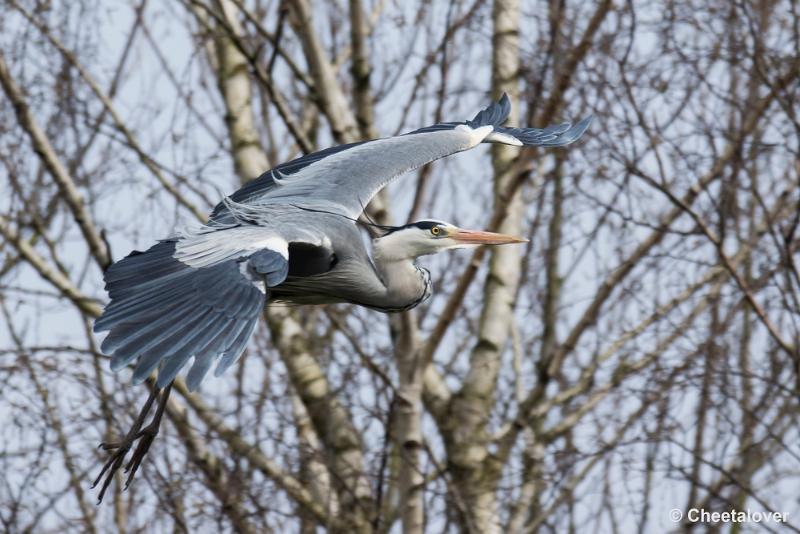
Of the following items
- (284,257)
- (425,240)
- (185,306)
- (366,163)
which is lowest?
(185,306)

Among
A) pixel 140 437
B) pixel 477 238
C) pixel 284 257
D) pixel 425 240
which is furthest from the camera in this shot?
pixel 477 238

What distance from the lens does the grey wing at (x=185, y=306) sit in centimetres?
419

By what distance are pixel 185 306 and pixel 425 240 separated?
1.58 m

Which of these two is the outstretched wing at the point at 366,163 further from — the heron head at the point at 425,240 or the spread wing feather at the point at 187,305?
the spread wing feather at the point at 187,305

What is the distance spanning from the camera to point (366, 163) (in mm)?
6027

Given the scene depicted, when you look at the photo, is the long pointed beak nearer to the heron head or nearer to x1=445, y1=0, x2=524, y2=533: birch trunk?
the heron head

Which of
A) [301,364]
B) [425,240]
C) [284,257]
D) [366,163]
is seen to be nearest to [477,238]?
[425,240]

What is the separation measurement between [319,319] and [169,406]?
2038 millimetres

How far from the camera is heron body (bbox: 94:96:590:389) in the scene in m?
4.28

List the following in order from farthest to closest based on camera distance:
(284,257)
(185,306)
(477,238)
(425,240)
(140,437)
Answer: (477,238) → (425,240) → (140,437) → (284,257) → (185,306)

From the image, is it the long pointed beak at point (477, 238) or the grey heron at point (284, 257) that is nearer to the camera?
the grey heron at point (284, 257)

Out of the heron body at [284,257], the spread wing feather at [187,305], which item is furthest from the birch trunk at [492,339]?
the spread wing feather at [187,305]

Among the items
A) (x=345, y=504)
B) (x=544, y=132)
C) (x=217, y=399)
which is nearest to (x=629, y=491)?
(x=345, y=504)

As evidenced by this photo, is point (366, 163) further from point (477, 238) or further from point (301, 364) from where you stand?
point (301, 364)
